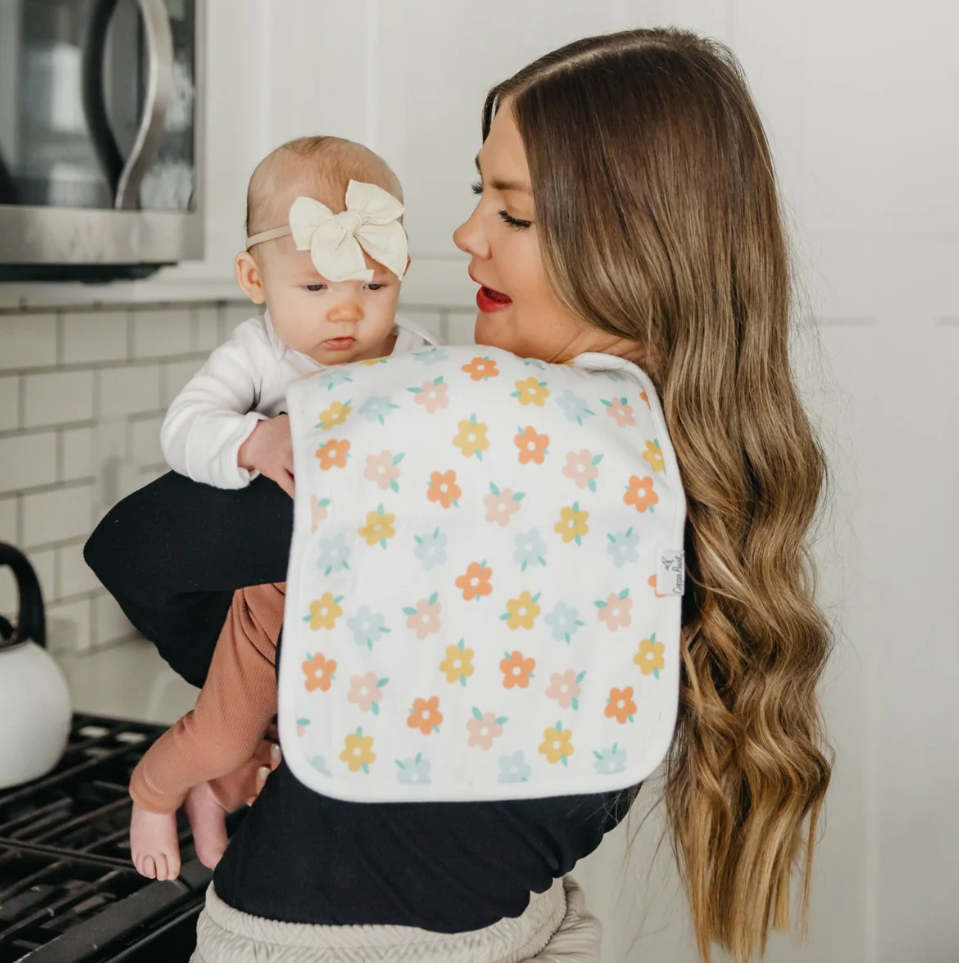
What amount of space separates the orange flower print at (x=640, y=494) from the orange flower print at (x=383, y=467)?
173 millimetres

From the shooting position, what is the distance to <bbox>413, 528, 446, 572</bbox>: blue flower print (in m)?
0.88

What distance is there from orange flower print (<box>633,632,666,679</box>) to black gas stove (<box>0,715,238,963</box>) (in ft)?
2.05

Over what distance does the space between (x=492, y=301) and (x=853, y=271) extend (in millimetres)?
875

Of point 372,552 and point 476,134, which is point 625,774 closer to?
point 372,552

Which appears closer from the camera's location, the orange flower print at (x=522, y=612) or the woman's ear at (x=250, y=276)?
the orange flower print at (x=522, y=612)

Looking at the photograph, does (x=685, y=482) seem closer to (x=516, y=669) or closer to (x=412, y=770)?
(x=516, y=669)

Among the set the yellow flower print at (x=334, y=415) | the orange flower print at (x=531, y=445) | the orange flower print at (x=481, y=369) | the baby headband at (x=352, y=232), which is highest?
the baby headband at (x=352, y=232)

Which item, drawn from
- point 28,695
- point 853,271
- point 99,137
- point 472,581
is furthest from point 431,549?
point 853,271

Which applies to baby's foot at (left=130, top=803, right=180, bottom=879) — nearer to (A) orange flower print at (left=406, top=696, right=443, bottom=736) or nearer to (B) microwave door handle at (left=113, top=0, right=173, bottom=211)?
(A) orange flower print at (left=406, top=696, right=443, bottom=736)

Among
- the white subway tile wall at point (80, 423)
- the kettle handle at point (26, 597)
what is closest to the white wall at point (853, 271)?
the white subway tile wall at point (80, 423)

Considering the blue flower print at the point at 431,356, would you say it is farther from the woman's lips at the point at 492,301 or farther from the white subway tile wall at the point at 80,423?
the white subway tile wall at the point at 80,423

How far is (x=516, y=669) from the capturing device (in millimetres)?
910

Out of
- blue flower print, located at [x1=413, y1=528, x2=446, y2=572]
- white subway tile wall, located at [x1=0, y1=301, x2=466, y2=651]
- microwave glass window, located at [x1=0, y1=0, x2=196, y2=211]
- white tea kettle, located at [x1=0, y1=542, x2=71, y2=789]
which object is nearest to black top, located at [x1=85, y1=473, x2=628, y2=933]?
blue flower print, located at [x1=413, y1=528, x2=446, y2=572]

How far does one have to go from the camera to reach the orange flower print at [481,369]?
892 millimetres
